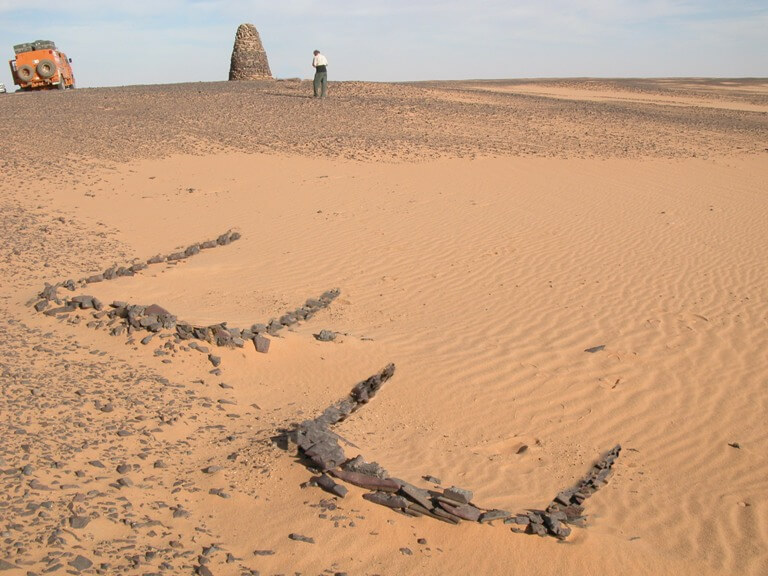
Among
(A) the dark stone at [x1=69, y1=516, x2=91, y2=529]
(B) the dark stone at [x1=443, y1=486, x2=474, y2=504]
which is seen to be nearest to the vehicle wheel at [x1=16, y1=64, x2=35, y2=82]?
(A) the dark stone at [x1=69, y1=516, x2=91, y2=529]

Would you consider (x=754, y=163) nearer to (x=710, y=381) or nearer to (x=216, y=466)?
(x=710, y=381)

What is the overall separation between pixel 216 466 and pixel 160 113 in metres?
17.2

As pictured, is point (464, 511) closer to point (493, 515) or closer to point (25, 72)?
point (493, 515)

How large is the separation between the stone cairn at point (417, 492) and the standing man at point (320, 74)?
18751 mm

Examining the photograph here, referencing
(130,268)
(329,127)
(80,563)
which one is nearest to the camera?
(80,563)

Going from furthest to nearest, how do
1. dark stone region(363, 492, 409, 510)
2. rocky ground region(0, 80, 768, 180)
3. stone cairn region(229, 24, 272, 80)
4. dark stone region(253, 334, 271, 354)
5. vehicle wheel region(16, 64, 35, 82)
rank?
1. stone cairn region(229, 24, 272, 80)
2. vehicle wheel region(16, 64, 35, 82)
3. rocky ground region(0, 80, 768, 180)
4. dark stone region(253, 334, 271, 354)
5. dark stone region(363, 492, 409, 510)

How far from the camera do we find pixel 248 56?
30125 millimetres

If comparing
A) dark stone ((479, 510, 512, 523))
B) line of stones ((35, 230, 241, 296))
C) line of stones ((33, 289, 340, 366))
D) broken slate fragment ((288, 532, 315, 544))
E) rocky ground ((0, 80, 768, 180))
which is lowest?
broken slate fragment ((288, 532, 315, 544))

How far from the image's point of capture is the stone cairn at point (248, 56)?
98.5 feet

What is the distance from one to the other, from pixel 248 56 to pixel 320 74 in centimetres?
826

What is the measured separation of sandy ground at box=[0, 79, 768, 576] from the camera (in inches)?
165

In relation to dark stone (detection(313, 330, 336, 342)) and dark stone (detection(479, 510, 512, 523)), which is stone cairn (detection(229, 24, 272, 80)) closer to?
dark stone (detection(313, 330, 336, 342))

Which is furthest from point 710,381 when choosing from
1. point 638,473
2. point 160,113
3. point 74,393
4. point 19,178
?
point 160,113

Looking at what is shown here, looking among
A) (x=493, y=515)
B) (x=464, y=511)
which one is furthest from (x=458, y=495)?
(x=493, y=515)
